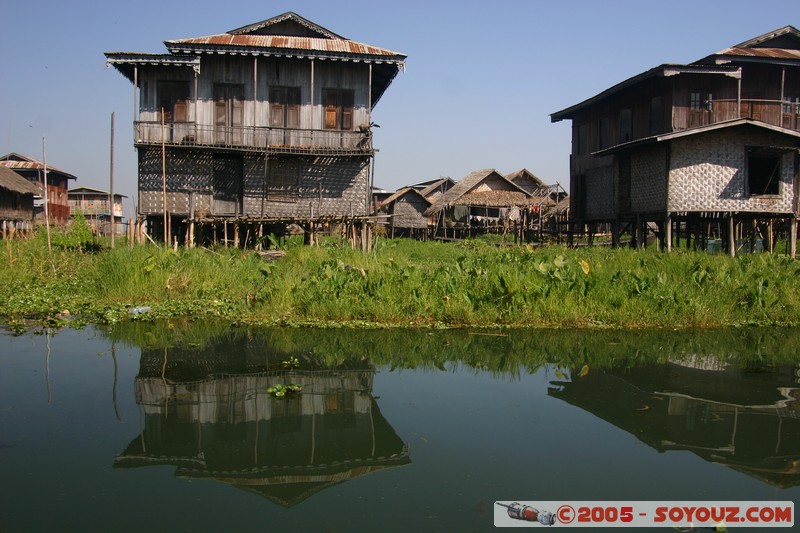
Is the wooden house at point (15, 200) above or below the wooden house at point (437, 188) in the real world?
below

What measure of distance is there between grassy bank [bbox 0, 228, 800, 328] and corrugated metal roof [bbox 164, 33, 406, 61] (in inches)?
386

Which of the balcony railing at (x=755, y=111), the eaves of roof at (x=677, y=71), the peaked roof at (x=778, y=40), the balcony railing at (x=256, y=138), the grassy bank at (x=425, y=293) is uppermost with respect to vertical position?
the peaked roof at (x=778, y=40)

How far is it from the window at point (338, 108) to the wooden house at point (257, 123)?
0.03 m

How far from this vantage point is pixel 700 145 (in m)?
18.7

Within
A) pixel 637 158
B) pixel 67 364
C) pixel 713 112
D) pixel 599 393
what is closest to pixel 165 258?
pixel 67 364

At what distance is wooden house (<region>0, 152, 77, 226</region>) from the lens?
42031 mm

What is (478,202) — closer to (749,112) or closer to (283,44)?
(749,112)

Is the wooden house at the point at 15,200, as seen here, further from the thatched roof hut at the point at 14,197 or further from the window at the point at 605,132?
the window at the point at 605,132

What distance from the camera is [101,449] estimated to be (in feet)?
16.9

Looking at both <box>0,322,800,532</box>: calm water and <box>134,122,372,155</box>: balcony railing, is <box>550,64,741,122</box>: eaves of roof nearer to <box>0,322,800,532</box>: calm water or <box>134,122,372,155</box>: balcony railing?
<box>134,122,372,155</box>: balcony railing

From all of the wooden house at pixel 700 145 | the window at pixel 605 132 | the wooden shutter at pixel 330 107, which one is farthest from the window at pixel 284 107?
the window at pixel 605 132

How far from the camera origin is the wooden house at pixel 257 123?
2042 cm

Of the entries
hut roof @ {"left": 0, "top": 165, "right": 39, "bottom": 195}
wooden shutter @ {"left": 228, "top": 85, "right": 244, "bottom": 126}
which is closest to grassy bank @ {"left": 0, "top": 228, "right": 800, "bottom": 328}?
wooden shutter @ {"left": 228, "top": 85, "right": 244, "bottom": 126}

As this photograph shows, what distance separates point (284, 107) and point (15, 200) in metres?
19.8
